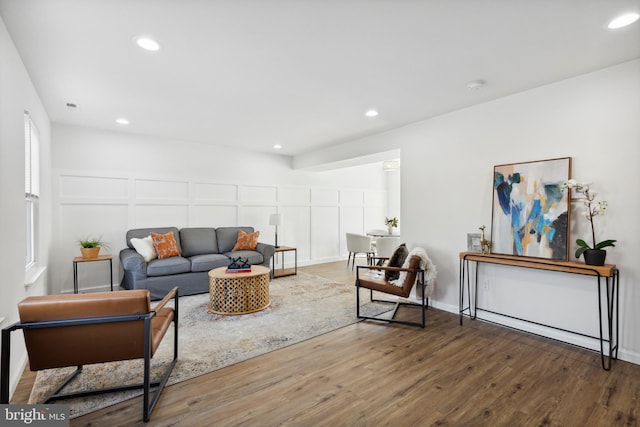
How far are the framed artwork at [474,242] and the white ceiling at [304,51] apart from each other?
5.10 feet

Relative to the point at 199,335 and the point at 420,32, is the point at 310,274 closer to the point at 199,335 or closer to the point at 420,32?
the point at 199,335

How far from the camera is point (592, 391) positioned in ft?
7.16

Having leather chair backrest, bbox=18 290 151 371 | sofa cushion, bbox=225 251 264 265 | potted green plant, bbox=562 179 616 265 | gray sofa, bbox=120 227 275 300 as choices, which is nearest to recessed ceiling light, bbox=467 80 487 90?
potted green plant, bbox=562 179 616 265

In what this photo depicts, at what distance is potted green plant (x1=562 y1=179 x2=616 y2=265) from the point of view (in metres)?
2.56

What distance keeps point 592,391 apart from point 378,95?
3.11m

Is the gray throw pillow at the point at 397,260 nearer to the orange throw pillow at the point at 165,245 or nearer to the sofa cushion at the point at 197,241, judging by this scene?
the sofa cushion at the point at 197,241

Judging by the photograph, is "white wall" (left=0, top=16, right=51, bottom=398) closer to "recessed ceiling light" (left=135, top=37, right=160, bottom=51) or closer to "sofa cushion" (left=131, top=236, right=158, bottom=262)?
"recessed ceiling light" (left=135, top=37, right=160, bottom=51)

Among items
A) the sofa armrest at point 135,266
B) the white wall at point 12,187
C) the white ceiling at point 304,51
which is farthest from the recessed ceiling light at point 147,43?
the sofa armrest at point 135,266

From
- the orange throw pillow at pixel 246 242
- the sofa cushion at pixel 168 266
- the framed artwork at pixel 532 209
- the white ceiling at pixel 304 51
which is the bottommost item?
the sofa cushion at pixel 168 266

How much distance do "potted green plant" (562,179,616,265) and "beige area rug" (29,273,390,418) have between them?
217 centimetres

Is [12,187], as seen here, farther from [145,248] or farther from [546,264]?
[546,264]

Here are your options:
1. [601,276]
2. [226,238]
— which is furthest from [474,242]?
[226,238]

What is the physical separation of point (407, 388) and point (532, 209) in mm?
2213

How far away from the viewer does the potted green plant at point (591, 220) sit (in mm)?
2559
